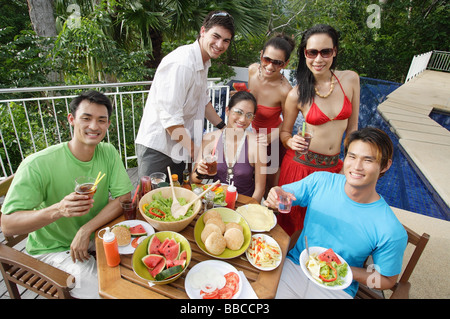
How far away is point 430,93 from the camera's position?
33.3ft

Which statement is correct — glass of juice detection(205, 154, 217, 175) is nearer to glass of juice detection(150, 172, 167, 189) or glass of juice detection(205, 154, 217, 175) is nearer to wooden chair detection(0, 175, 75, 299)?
glass of juice detection(150, 172, 167, 189)

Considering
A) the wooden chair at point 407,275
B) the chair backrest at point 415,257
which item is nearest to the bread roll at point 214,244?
the wooden chair at point 407,275

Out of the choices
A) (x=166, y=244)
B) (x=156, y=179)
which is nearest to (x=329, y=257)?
(x=166, y=244)

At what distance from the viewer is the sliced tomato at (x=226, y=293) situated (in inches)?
54.2

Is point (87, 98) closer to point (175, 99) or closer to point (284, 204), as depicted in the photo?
point (175, 99)

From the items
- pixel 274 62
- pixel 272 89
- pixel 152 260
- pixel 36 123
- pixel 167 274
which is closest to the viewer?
pixel 167 274

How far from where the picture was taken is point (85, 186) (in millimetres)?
1623

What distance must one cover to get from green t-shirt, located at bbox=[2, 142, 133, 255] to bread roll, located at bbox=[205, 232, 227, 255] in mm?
933

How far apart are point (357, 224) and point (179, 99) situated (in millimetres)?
1837

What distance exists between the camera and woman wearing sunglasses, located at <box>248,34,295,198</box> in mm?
2863

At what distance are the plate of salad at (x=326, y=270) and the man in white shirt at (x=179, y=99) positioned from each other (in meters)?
1.61

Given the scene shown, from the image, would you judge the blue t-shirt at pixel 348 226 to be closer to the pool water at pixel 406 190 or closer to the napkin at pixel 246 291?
the napkin at pixel 246 291

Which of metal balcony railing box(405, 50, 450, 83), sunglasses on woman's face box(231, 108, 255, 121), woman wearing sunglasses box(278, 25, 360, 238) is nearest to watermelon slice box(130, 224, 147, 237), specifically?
sunglasses on woman's face box(231, 108, 255, 121)
